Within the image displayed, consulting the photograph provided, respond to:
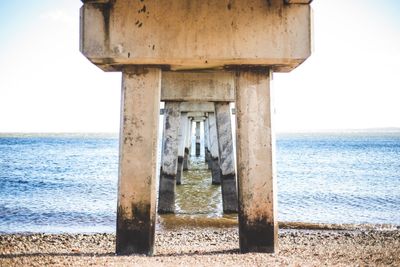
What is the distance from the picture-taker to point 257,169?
15.7 feet

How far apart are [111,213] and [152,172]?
6466 millimetres

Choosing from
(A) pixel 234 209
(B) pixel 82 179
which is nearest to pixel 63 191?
(B) pixel 82 179

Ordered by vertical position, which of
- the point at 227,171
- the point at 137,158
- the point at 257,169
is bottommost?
the point at 227,171

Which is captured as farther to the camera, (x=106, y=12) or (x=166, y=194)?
(x=166, y=194)

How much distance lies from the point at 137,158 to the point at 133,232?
0.87 meters

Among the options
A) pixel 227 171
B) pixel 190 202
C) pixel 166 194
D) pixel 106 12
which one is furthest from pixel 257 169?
pixel 190 202

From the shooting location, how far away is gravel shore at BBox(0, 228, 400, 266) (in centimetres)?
453

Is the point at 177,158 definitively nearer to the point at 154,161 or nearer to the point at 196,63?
the point at 154,161

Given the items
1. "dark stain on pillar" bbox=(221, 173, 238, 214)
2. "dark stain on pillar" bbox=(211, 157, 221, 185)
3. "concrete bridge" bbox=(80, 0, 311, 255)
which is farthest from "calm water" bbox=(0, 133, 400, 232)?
"concrete bridge" bbox=(80, 0, 311, 255)

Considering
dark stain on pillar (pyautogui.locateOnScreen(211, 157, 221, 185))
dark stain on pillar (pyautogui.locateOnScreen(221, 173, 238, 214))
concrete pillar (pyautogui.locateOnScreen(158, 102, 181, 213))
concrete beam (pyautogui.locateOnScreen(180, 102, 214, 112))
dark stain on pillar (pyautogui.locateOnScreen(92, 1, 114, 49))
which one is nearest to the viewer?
dark stain on pillar (pyautogui.locateOnScreen(92, 1, 114, 49))

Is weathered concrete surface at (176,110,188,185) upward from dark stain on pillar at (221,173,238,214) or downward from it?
upward

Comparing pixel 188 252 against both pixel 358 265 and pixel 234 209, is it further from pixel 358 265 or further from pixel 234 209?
pixel 234 209

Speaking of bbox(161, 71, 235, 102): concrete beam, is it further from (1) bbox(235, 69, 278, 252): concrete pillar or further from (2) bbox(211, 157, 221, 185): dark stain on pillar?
(2) bbox(211, 157, 221, 185): dark stain on pillar

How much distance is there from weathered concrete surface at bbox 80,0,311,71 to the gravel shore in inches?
87.6
